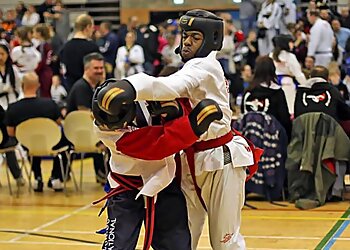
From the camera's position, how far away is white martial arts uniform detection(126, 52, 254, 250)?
390 centimetres

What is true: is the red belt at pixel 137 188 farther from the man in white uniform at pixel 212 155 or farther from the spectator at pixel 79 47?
the spectator at pixel 79 47

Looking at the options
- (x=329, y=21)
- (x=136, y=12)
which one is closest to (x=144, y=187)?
(x=329, y=21)

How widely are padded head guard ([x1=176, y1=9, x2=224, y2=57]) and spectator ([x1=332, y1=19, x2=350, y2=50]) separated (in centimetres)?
902

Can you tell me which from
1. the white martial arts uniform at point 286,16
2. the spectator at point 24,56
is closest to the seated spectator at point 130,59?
the spectator at point 24,56

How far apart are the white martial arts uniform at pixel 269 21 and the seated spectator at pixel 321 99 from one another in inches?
209

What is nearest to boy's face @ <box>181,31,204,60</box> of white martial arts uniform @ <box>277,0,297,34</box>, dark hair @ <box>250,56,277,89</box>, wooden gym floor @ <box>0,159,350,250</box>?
wooden gym floor @ <box>0,159,350,250</box>

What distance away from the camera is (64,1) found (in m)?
19.6

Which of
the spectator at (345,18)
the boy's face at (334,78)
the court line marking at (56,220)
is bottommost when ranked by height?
the court line marking at (56,220)

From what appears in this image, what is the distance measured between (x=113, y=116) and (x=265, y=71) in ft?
14.4

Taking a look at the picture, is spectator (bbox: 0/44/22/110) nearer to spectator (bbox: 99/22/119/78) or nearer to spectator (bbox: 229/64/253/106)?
spectator (bbox: 229/64/253/106)

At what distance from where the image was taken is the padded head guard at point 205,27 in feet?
13.3

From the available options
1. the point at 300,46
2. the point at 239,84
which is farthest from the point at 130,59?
the point at 300,46

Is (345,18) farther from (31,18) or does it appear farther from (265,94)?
(31,18)

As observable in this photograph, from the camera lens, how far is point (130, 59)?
13.7 m
